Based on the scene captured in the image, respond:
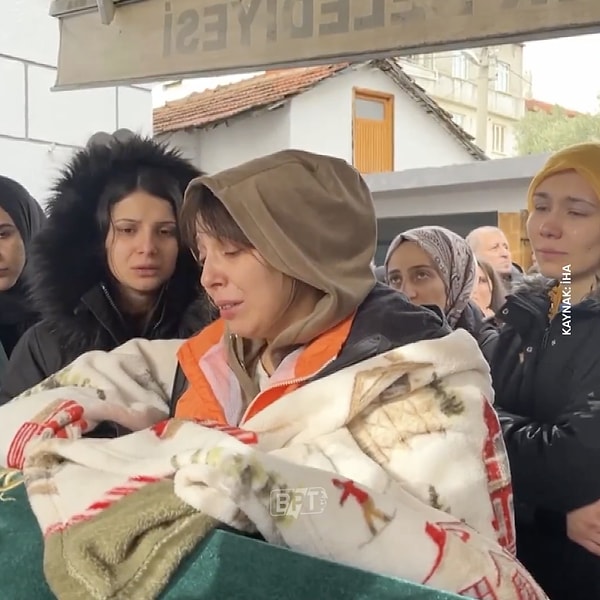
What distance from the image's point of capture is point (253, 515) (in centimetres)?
82

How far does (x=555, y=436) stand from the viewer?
1.22 meters

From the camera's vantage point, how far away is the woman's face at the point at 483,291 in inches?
96.3

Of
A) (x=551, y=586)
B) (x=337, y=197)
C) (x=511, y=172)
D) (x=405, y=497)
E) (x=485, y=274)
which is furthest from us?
(x=511, y=172)

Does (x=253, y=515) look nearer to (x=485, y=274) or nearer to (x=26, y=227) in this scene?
(x=26, y=227)

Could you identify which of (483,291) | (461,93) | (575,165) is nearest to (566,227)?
(575,165)

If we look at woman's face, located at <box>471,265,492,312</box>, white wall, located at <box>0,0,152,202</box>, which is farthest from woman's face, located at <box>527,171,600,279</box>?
white wall, located at <box>0,0,152,202</box>

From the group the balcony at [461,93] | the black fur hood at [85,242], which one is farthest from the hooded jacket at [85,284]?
the balcony at [461,93]

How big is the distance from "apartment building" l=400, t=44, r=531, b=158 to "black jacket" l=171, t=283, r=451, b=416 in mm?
1706

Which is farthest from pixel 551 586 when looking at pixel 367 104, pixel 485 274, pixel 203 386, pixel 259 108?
pixel 367 104

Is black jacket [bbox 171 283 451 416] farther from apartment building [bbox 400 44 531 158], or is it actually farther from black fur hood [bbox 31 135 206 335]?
apartment building [bbox 400 44 531 158]

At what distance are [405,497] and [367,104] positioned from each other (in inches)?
316

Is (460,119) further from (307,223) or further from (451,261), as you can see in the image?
(307,223)

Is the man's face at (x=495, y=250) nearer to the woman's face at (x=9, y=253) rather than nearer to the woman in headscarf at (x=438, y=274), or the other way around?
the woman in headscarf at (x=438, y=274)

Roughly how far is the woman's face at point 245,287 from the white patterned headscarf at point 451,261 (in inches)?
35.8
